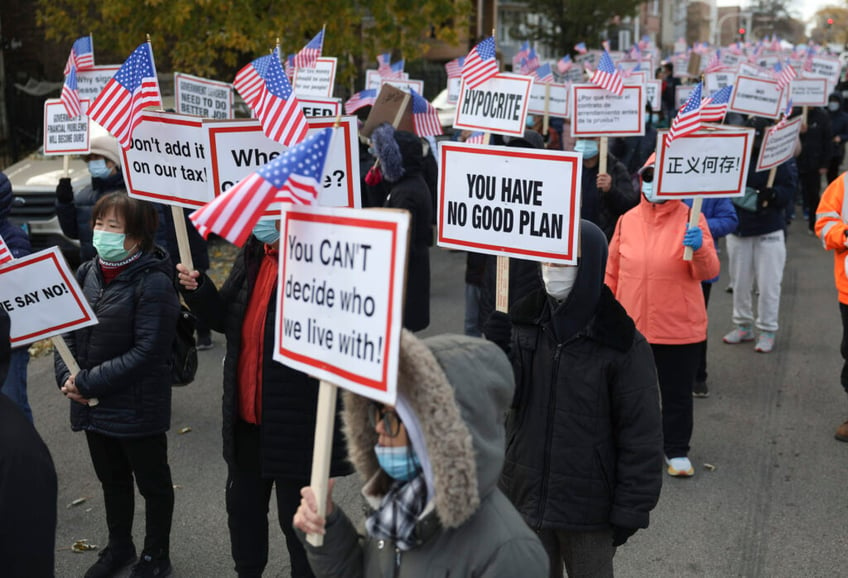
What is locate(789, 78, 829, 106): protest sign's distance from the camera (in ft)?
43.8

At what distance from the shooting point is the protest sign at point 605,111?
8609mm

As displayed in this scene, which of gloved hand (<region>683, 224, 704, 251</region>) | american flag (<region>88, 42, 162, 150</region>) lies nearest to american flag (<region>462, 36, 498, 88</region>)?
gloved hand (<region>683, 224, 704, 251</region>)

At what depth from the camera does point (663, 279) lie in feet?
19.0

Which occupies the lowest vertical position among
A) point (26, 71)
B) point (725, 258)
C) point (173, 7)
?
point (725, 258)

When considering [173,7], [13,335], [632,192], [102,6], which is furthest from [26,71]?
[13,335]

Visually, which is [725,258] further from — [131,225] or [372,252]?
[372,252]

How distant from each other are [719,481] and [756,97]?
5.47 m

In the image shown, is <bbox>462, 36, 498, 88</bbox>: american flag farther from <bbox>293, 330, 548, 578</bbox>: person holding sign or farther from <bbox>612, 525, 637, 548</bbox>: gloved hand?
<bbox>293, 330, 548, 578</bbox>: person holding sign

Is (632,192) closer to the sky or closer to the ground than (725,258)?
closer to the sky

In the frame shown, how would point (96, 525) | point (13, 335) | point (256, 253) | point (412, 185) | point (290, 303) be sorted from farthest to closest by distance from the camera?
point (412, 185), point (96, 525), point (13, 335), point (256, 253), point (290, 303)

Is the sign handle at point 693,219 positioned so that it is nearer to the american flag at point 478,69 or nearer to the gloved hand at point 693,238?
the gloved hand at point 693,238

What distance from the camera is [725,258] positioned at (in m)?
13.0

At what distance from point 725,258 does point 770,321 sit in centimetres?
445

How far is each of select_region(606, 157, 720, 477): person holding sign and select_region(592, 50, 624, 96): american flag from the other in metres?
2.78
